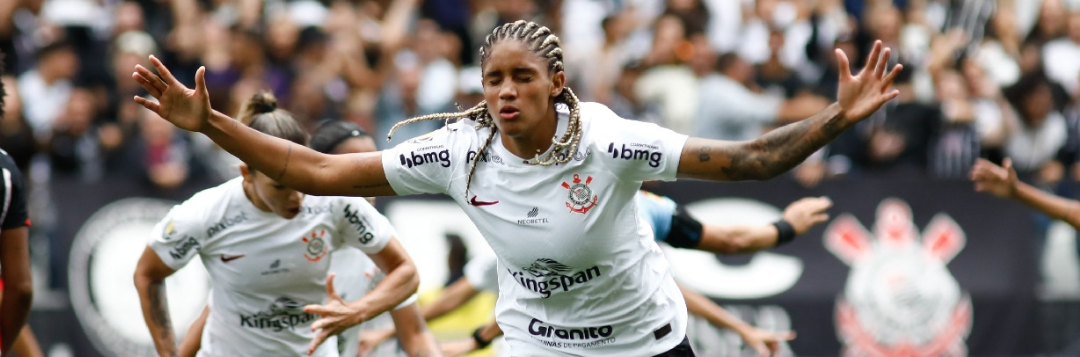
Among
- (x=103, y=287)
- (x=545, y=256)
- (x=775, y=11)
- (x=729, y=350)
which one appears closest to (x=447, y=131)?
(x=545, y=256)

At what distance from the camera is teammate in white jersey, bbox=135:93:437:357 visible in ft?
21.9

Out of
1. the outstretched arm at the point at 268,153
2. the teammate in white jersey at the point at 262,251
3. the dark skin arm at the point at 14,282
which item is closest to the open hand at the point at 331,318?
the outstretched arm at the point at 268,153

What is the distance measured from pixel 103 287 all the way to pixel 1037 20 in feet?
32.2

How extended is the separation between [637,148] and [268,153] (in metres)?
1.44

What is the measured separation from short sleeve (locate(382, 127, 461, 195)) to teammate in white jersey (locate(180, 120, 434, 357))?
5.02 ft

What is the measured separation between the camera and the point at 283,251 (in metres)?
6.70

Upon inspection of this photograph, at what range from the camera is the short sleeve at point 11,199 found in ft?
19.9

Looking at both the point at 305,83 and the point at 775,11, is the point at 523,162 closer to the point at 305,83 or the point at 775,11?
the point at 305,83

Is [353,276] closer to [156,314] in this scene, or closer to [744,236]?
[156,314]

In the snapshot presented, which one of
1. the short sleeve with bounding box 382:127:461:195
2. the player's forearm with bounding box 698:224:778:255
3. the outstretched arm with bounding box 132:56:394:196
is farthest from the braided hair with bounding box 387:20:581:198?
the player's forearm with bounding box 698:224:778:255

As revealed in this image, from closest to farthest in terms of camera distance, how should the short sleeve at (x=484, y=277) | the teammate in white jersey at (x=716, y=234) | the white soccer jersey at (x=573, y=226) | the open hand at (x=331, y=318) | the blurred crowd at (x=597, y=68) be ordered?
the white soccer jersey at (x=573, y=226) → the open hand at (x=331, y=318) → the teammate in white jersey at (x=716, y=234) → the short sleeve at (x=484, y=277) → the blurred crowd at (x=597, y=68)

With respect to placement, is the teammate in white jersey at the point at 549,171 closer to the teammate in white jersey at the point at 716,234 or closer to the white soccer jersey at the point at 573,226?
the white soccer jersey at the point at 573,226

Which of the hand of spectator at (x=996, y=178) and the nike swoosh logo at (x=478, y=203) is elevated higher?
the nike swoosh logo at (x=478, y=203)

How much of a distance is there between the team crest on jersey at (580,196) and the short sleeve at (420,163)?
502mm
